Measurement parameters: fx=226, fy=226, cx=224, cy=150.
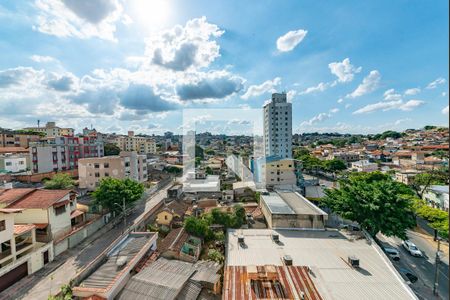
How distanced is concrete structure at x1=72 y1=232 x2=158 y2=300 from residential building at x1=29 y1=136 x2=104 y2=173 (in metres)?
25.8

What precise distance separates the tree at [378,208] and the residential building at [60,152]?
36100 millimetres

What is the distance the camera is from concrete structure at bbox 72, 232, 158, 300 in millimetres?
9336

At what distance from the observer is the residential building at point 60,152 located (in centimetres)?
3070

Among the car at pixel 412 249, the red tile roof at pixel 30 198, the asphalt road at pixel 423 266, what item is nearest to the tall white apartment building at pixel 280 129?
the asphalt road at pixel 423 266

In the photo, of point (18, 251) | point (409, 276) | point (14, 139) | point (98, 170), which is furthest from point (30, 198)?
point (14, 139)

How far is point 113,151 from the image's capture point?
4784 centimetres

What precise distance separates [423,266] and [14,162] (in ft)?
141

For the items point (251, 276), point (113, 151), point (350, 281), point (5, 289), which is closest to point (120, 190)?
point (5, 289)

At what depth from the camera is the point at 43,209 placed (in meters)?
13.8

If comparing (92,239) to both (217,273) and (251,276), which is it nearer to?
(217,273)

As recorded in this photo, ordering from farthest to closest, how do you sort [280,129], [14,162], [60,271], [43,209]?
[280,129], [14,162], [43,209], [60,271]

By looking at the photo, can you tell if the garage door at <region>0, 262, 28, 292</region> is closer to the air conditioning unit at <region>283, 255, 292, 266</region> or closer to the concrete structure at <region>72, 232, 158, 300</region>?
the concrete structure at <region>72, 232, 158, 300</region>

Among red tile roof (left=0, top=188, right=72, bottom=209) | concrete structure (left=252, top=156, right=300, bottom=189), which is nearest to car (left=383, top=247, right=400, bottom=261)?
concrete structure (left=252, top=156, right=300, bottom=189)

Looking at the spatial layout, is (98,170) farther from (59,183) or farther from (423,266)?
(423,266)
